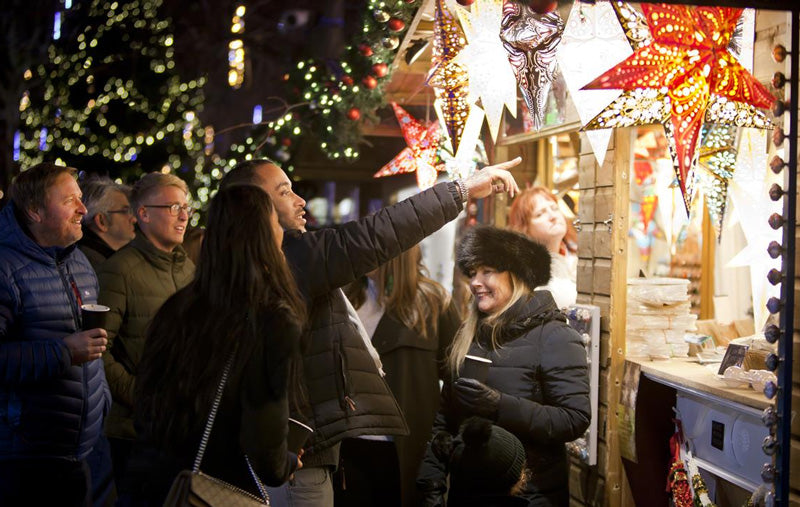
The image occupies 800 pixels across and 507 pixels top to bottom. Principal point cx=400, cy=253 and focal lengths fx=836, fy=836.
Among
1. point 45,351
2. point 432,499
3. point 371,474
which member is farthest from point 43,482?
point 371,474

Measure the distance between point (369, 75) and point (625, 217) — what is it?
308 centimetres

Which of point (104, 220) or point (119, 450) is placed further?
point (104, 220)

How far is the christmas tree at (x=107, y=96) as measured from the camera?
1252 centimetres

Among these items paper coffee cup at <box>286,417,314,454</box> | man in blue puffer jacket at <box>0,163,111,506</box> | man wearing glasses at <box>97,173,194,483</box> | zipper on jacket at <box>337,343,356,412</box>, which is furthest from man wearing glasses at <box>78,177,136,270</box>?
paper coffee cup at <box>286,417,314,454</box>

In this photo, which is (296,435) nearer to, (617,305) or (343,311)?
(343,311)

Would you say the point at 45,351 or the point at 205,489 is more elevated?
the point at 45,351

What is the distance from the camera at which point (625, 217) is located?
4.44m

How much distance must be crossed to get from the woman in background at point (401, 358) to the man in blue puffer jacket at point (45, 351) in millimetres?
1538

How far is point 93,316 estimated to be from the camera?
307cm

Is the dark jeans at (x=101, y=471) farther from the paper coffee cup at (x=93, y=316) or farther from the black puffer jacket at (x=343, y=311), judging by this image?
the black puffer jacket at (x=343, y=311)

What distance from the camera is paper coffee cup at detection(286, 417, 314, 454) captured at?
2.55 m

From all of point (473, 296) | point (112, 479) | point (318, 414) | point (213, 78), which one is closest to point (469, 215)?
point (473, 296)

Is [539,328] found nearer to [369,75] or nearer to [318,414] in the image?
[318,414]

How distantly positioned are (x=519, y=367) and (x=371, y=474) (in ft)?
4.64
